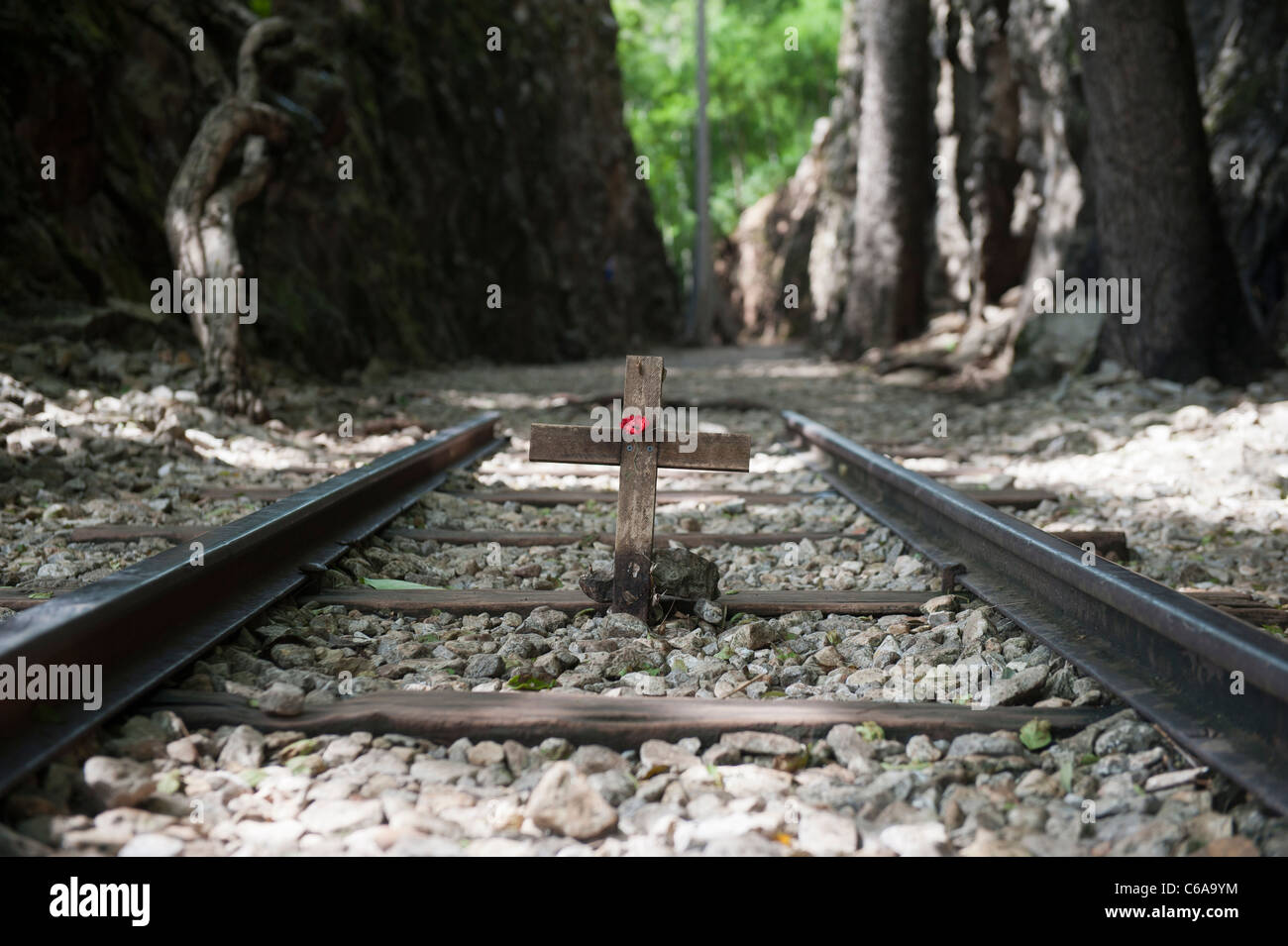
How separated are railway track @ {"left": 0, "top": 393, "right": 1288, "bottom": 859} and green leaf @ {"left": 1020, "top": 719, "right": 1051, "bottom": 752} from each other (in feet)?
0.06

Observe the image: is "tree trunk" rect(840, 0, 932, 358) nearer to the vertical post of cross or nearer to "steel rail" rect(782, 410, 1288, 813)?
"steel rail" rect(782, 410, 1288, 813)

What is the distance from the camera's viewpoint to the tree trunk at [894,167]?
13430 millimetres

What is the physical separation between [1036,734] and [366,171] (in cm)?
1213

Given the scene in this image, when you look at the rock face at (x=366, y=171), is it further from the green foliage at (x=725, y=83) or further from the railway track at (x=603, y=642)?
the green foliage at (x=725, y=83)

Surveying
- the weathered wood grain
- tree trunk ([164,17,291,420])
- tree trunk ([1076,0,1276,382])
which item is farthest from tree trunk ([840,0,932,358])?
the weathered wood grain

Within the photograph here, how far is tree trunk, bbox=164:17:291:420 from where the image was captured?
586 centimetres

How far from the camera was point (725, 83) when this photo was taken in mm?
36094

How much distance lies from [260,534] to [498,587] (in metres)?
0.68

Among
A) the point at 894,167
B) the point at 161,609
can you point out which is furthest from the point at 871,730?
the point at 894,167

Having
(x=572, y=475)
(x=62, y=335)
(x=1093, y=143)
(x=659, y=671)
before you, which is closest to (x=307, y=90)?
(x=62, y=335)

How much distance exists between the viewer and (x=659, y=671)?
231 cm

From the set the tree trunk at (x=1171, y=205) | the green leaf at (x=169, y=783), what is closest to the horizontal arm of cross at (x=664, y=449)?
the green leaf at (x=169, y=783)

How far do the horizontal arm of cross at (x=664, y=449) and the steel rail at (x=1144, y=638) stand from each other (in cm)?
76
